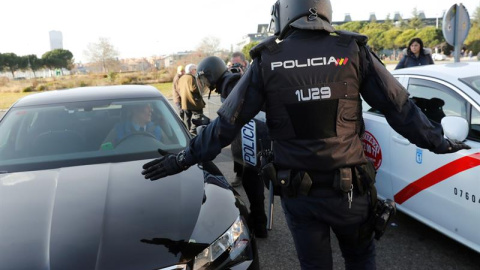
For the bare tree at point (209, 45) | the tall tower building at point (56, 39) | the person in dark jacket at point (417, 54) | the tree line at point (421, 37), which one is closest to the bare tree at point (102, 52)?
the bare tree at point (209, 45)

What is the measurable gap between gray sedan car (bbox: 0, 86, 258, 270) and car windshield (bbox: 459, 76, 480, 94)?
6.28ft


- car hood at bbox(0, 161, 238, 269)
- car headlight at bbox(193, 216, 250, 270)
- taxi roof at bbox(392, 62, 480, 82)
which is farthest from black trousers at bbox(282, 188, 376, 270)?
taxi roof at bbox(392, 62, 480, 82)

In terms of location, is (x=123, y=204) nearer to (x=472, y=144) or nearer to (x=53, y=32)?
(x=472, y=144)

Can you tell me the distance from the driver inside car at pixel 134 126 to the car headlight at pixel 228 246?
1.34 metres

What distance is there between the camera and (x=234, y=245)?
210 centimetres

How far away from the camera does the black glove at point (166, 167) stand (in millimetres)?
1999

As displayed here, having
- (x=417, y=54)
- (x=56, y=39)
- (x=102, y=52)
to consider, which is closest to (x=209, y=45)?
(x=102, y=52)

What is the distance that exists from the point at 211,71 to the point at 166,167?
4.57ft

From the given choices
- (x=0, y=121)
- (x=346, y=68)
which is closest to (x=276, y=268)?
(x=346, y=68)

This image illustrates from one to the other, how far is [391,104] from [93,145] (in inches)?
88.2

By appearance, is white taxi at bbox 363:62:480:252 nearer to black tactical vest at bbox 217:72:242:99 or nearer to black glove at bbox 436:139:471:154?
black glove at bbox 436:139:471:154

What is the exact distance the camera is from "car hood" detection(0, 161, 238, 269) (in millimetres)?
1830

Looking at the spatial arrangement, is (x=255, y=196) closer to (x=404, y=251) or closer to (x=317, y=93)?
(x=404, y=251)

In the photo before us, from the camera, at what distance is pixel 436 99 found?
3.25m
